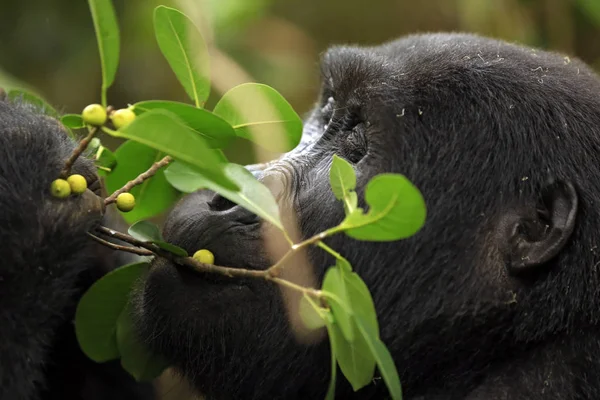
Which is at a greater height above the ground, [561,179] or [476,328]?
[561,179]

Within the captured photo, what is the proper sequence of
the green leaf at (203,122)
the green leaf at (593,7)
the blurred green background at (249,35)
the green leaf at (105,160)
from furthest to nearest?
the blurred green background at (249,35) < the green leaf at (593,7) < the green leaf at (105,160) < the green leaf at (203,122)

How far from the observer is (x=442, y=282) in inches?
74.9

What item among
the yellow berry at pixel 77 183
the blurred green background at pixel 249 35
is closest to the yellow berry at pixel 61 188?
the yellow berry at pixel 77 183

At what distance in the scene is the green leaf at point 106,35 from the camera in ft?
5.07

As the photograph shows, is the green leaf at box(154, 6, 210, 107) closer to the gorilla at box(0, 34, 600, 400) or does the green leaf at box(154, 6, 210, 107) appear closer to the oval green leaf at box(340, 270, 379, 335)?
the gorilla at box(0, 34, 600, 400)

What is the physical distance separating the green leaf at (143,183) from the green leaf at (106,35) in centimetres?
33

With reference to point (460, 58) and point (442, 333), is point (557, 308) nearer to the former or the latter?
point (442, 333)

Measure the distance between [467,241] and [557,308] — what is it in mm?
238

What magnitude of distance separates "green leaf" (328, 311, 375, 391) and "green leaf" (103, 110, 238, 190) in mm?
352

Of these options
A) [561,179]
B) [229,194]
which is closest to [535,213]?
[561,179]

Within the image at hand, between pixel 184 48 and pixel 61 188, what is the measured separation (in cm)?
38

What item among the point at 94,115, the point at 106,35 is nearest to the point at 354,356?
the point at 94,115

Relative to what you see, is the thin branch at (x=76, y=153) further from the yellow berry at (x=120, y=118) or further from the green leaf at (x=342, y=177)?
the green leaf at (x=342, y=177)

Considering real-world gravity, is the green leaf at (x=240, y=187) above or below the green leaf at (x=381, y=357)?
above
